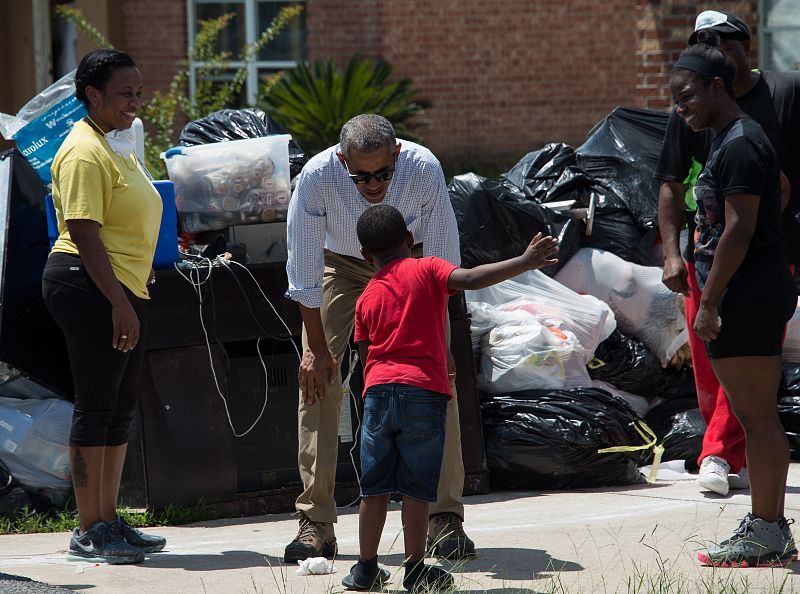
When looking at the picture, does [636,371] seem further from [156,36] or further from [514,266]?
[156,36]

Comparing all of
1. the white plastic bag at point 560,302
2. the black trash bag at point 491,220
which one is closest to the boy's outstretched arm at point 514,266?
the white plastic bag at point 560,302

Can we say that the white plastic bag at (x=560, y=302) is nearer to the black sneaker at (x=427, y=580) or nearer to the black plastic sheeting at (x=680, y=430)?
the black plastic sheeting at (x=680, y=430)

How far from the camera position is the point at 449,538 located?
3895mm

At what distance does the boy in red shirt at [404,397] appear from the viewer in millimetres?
3426

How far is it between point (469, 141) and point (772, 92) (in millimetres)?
7433

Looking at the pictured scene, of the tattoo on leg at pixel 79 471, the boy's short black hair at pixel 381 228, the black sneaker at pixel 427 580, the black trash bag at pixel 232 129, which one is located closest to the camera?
the black sneaker at pixel 427 580

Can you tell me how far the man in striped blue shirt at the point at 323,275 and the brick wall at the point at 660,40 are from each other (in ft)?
14.4

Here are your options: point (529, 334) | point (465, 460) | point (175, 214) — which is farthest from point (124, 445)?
point (529, 334)

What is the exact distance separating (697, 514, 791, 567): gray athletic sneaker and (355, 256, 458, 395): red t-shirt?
1.05 m

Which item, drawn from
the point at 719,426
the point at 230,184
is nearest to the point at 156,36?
the point at 230,184

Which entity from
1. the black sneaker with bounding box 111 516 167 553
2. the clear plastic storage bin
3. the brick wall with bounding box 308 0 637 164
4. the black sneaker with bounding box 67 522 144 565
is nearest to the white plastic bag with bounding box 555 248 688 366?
the clear plastic storage bin

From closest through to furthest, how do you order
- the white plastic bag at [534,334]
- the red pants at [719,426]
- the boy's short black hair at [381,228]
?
the boy's short black hair at [381,228] < the red pants at [719,426] < the white plastic bag at [534,334]

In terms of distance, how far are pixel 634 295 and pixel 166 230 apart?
244cm

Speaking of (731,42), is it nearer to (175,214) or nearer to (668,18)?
(175,214)
